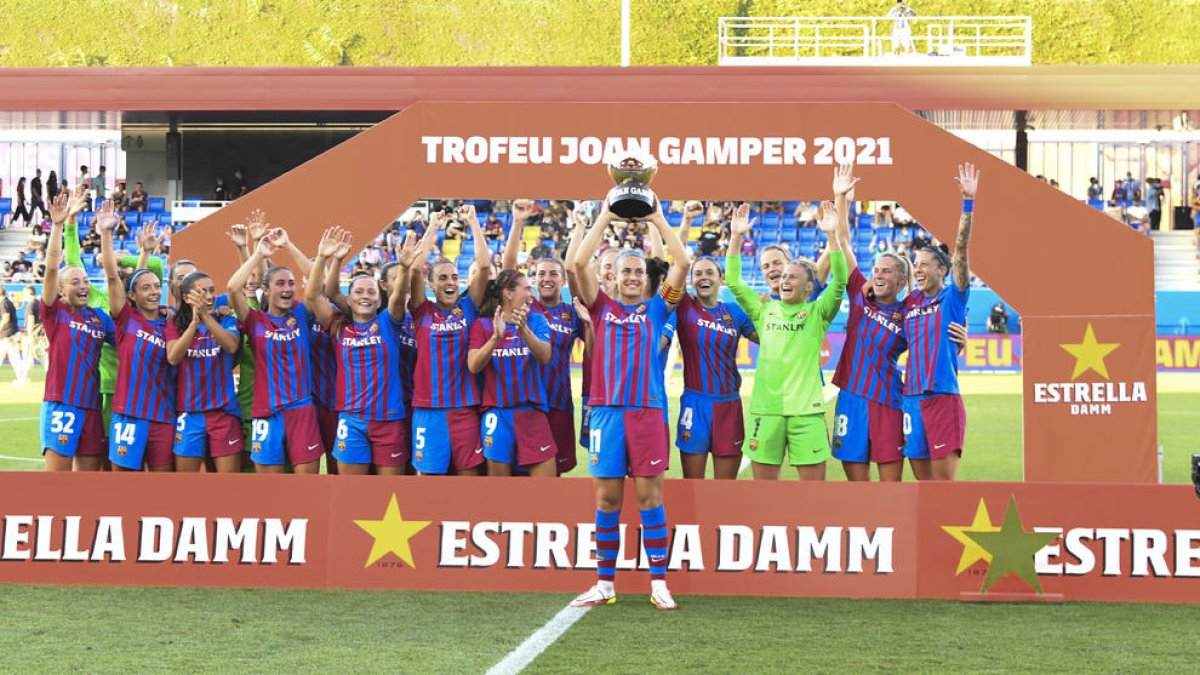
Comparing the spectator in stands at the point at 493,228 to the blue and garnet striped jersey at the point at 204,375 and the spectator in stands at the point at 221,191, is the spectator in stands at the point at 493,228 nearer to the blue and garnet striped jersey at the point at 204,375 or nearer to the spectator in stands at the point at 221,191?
the spectator in stands at the point at 221,191

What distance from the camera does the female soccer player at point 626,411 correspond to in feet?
24.0

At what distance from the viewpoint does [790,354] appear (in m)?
8.62

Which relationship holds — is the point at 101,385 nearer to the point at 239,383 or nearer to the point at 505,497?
the point at 239,383

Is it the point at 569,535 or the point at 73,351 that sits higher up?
the point at 73,351

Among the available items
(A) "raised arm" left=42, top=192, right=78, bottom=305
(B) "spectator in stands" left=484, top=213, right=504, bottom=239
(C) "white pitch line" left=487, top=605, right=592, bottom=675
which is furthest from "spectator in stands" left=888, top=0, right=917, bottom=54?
(C) "white pitch line" left=487, top=605, right=592, bottom=675

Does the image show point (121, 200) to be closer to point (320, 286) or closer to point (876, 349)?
point (320, 286)

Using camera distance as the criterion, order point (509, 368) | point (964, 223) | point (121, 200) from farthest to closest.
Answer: point (121, 200) → point (509, 368) → point (964, 223)

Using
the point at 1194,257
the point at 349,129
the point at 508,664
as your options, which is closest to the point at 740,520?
the point at 508,664

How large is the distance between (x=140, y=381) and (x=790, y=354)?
3589 millimetres

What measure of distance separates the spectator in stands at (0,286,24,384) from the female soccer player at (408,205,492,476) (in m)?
14.7

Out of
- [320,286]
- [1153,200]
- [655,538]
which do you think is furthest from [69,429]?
[1153,200]

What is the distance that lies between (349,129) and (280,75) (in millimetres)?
3656

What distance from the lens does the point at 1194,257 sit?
32.1 meters

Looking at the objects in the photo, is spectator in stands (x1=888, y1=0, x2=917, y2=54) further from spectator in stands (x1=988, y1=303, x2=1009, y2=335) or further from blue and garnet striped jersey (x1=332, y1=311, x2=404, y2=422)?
blue and garnet striped jersey (x1=332, y1=311, x2=404, y2=422)
